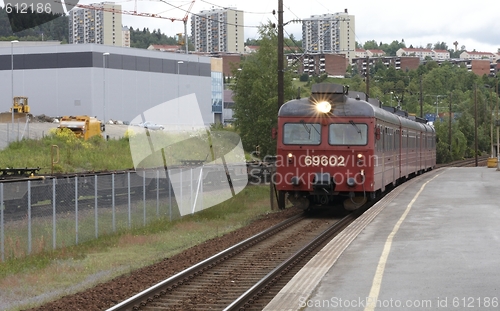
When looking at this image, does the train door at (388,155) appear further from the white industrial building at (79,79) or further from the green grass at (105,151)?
the white industrial building at (79,79)

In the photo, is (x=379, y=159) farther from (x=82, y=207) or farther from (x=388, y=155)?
(x=82, y=207)

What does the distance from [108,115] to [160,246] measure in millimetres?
63172

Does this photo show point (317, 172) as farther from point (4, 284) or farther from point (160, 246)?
point (4, 284)

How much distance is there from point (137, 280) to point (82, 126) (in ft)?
154

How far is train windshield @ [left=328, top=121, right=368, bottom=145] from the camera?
67.1 ft

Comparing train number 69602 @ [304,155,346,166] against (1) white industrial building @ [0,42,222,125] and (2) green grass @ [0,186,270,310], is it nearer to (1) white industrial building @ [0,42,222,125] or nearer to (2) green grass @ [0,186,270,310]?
(2) green grass @ [0,186,270,310]

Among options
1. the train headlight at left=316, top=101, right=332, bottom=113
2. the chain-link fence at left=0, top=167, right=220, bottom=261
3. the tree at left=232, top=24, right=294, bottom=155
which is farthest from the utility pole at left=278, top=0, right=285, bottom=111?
the tree at left=232, top=24, right=294, bottom=155

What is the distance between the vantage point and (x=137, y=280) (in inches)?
485

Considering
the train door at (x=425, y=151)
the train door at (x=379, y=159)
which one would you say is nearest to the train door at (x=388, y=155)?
the train door at (x=379, y=159)

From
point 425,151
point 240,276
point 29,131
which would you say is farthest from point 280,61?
point 29,131

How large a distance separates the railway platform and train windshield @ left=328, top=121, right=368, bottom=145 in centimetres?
200

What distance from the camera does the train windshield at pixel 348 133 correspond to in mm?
20453

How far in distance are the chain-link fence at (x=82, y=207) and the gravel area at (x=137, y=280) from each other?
2.96 meters

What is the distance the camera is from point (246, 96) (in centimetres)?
3628
